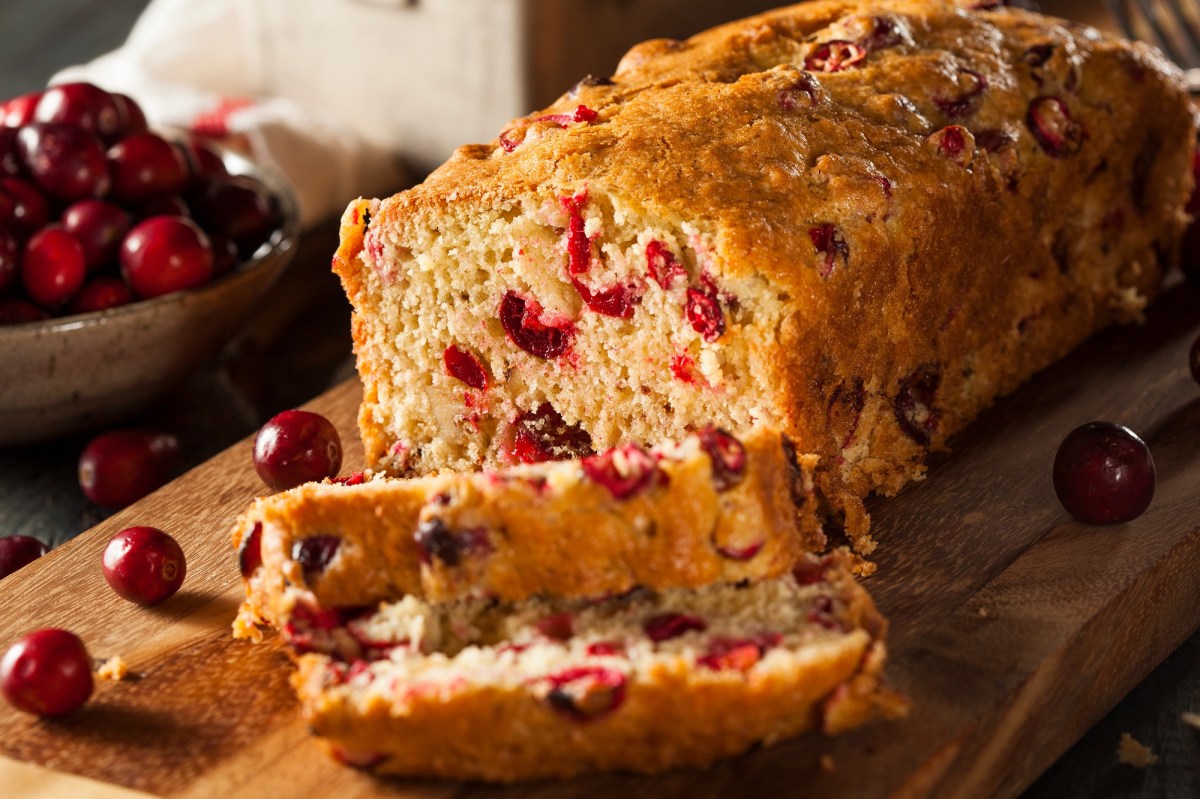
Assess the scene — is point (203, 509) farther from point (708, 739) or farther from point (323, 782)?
point (708, 739)

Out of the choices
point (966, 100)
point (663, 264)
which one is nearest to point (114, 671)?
point (663, 264)

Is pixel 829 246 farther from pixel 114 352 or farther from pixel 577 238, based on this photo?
pixel 114 352

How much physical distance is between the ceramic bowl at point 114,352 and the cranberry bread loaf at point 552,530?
1566 millimetres

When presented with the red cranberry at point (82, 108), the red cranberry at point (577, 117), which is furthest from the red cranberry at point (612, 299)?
the red cranberry at point (82, 108)

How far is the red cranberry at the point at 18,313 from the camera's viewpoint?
428 cm

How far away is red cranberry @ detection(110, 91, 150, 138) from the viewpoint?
4.86 metres

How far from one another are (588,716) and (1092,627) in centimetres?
116

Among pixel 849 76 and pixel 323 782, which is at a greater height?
pixel 849 76

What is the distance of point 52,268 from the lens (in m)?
4.32

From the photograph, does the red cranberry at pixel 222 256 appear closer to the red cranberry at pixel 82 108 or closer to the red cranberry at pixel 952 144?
the red cranberry at pixel 82 108

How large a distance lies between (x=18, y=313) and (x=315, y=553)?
1.82 metres

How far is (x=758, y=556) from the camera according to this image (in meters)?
2.90

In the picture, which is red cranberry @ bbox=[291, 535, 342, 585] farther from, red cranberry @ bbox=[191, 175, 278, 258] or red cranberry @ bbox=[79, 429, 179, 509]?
red cranberry @ bbox=[191, 175, 278, 258]

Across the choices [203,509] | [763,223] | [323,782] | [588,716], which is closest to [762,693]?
[588,716]
